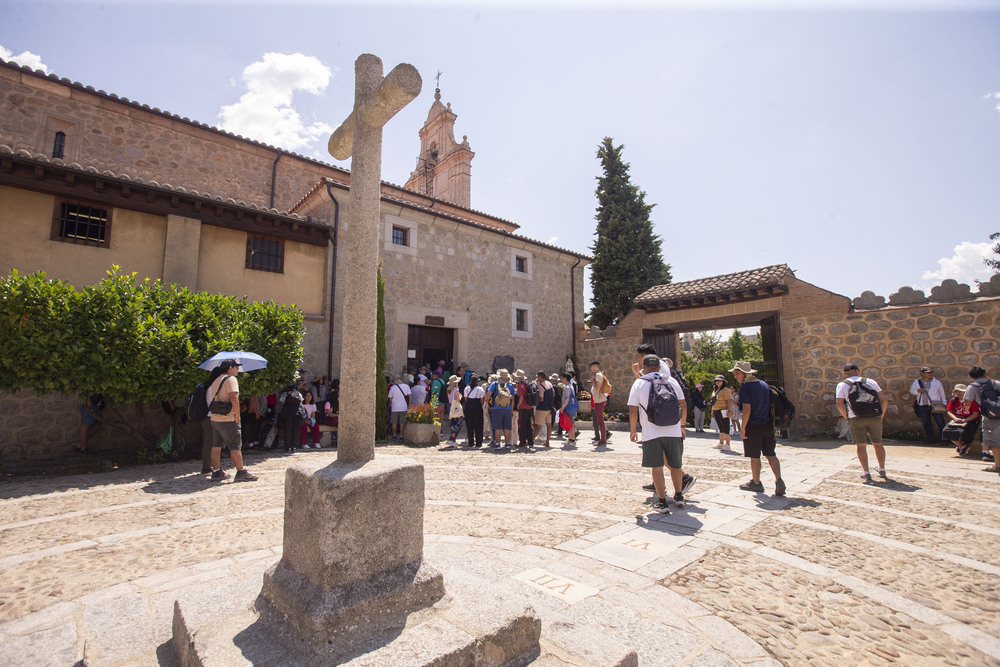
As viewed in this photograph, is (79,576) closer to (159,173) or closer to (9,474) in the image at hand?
(9,474)

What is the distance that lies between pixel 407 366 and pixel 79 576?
10.4 metres

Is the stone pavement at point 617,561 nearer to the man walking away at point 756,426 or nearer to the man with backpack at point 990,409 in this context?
the man walking away at point 756,426

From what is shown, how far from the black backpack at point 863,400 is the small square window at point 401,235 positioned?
11.6 metres

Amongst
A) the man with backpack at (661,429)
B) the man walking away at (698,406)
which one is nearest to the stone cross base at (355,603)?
the man with backpack at (661,429)

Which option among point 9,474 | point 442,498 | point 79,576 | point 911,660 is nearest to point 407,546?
point 911,660

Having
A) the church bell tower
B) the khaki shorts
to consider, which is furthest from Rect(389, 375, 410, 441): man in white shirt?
the church bell tower

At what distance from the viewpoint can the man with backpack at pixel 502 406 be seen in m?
9.70

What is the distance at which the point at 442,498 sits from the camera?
5418mm

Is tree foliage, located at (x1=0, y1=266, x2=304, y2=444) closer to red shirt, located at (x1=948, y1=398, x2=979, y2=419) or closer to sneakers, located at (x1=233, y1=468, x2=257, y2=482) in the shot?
sneakers, located at (x1=233, y1=468, x2=257, y2=482)

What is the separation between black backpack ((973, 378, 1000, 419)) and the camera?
653 cm

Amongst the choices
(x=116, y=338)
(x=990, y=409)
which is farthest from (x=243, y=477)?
(x=990, y=409)

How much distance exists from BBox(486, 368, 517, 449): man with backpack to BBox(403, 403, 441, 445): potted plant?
4.76 feet

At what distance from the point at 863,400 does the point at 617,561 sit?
4.69 m

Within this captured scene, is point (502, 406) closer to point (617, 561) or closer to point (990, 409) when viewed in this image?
point (617, 561)
